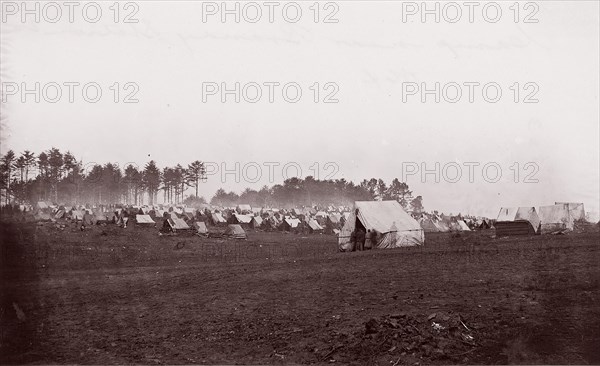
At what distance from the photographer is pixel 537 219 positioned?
38.9m

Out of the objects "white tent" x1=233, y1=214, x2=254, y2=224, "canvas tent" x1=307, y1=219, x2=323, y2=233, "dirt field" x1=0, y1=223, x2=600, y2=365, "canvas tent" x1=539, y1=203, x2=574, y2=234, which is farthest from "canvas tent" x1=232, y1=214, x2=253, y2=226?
"dirt field" x1=0, y1=223, x2=600, y2=365

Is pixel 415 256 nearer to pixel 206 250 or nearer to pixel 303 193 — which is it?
pixel 206 250

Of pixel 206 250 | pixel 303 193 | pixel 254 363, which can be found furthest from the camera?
pixel 303 193

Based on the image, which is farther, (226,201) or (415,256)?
(226,201)

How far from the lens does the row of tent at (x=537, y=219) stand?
37.7 meters

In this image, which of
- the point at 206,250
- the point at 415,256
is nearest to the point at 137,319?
the point at 415,256

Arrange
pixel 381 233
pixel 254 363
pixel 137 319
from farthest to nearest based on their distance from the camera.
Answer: pixel 381 233 → pixel 137 319 → pixel 254 363

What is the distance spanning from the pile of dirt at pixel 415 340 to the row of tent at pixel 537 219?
30113mm

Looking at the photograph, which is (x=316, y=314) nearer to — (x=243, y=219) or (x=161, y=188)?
(x=243, y=219)

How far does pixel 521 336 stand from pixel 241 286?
27.4 ft

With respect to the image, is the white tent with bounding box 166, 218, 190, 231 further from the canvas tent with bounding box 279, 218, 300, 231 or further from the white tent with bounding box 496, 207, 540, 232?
the white tent with bounding box 496, 207, 540, 232

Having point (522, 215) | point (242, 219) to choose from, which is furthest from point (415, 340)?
point (242, 219)

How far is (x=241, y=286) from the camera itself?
15.2 m

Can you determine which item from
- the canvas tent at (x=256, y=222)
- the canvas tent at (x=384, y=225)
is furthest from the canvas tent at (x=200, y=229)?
the canvas tent at (x=384, y=225)
